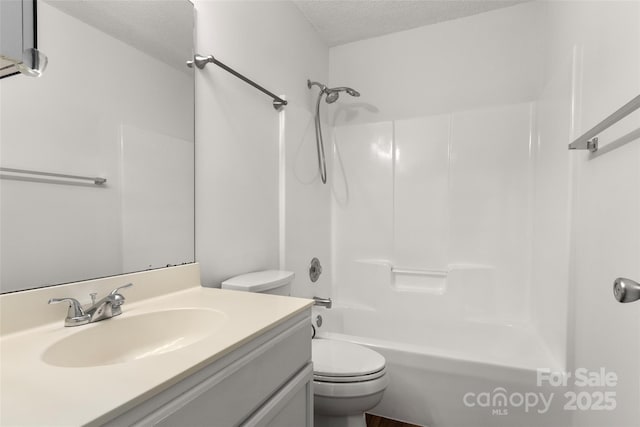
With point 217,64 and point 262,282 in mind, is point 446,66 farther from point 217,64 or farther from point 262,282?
point 262,282

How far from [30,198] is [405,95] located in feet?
7.16

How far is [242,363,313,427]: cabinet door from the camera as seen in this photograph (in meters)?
0.79

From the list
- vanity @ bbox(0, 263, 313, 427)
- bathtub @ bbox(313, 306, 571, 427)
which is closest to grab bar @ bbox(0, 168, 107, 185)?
vanity @ bbox(0, 263, 313, 427)

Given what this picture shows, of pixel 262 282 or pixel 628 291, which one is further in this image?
pixel 262 282

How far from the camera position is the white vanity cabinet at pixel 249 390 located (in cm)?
55

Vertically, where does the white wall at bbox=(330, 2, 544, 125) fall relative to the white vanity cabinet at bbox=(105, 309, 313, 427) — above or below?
above

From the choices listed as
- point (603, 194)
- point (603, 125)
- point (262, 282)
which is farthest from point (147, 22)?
point (603, 194)

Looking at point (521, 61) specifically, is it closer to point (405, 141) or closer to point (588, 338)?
point (405, 141)

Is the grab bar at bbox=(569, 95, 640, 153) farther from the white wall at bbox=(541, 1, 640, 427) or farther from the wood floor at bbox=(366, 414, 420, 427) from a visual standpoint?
the wood floor at bbox=(366, 414, 420, 427)

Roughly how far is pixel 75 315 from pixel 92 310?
0.04 m

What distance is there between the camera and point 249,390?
0.75 metres

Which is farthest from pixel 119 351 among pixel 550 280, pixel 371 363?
pixel 550 280

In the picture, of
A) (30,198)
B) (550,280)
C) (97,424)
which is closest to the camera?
(97,424)

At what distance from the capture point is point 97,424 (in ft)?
1.43
